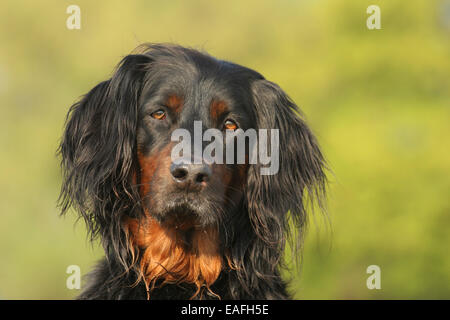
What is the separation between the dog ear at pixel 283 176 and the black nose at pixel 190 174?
62cm

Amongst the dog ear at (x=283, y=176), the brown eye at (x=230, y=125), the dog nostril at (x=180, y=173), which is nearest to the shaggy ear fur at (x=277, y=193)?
the dog ear at (x=283, y=176)

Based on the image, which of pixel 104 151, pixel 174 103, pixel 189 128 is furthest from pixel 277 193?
pixel 104 151

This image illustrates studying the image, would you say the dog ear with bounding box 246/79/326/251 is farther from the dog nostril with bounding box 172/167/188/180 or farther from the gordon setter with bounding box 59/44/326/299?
the dog nostril with bounding box 172/167/188/180

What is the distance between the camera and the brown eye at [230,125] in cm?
438

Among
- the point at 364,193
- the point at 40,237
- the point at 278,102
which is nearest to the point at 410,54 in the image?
the point at 364,193

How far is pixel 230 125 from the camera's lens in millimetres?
4402

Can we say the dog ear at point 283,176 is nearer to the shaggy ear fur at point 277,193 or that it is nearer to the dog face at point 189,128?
the shaggy ear fur at point 277,193

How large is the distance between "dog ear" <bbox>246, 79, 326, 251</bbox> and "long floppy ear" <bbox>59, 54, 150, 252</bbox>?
897 millimetres

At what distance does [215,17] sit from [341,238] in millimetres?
7737

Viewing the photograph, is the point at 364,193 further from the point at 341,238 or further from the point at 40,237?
the point at 40,237

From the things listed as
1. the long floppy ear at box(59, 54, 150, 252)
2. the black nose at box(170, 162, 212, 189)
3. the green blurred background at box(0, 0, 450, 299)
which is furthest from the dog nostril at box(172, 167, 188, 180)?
the green blurred background at box(0, 0, 450, 299)

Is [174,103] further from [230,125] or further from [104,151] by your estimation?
[104,151]

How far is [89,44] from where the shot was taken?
18906 millimetres

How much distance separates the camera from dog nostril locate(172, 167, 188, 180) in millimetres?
3902
